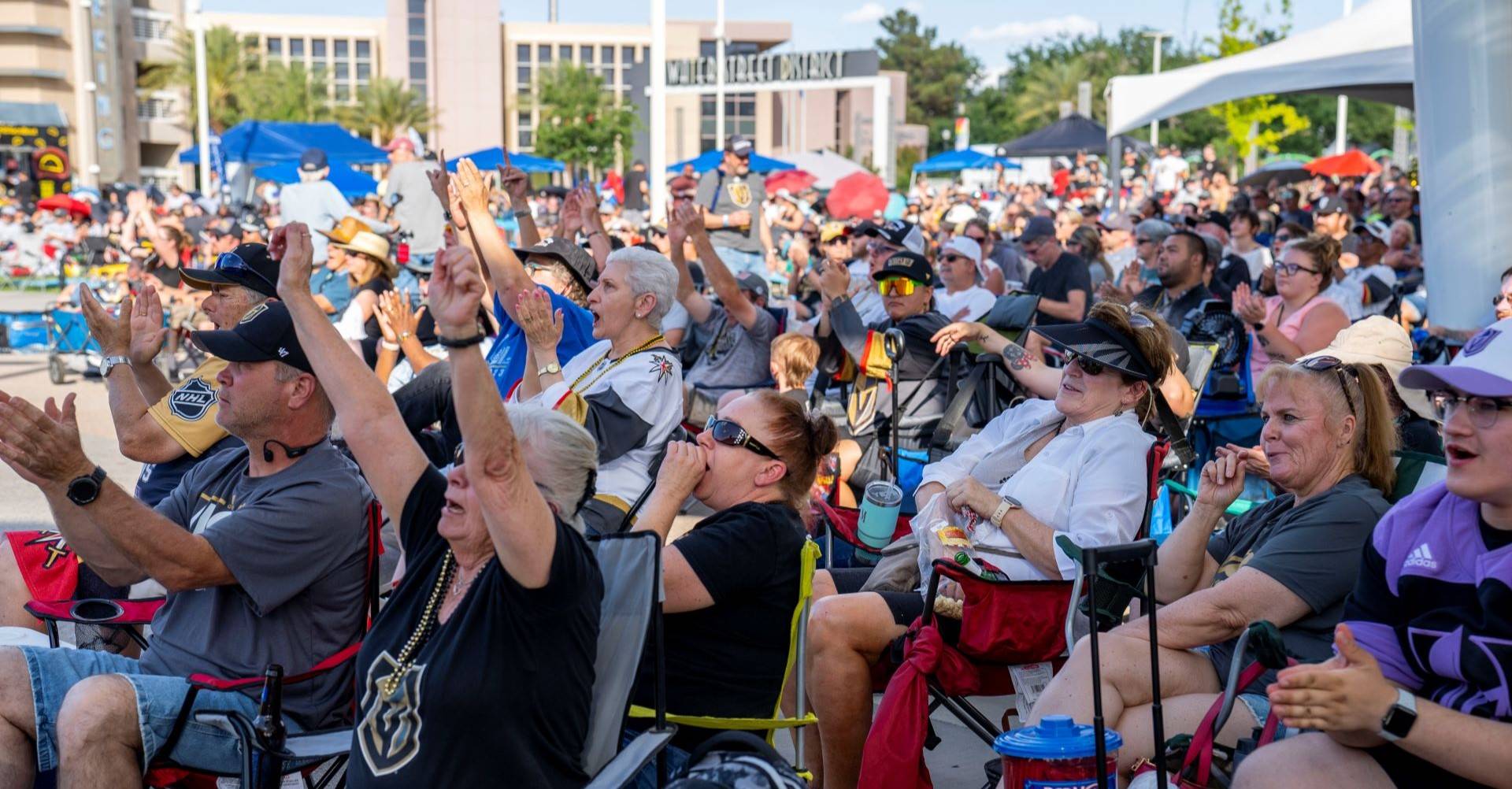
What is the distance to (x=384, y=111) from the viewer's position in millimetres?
78062

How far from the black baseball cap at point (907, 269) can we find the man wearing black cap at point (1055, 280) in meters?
2.44

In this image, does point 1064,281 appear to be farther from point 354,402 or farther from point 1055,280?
point 354,402

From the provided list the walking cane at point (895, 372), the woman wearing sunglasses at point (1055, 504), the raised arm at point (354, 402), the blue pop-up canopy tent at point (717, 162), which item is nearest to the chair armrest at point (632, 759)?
the raised arm at point (354, 402)

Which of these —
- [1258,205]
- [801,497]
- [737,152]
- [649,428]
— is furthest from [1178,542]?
[1258,205]

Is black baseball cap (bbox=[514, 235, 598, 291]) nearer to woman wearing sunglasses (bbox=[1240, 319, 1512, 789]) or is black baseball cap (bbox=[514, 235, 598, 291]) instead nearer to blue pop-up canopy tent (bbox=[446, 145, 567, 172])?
woman wearing sunglasses (bbox=[1240, 319, 1512, 789])

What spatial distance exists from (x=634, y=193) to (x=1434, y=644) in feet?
76.2

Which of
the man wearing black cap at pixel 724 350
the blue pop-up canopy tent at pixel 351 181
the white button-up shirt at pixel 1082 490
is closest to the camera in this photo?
the white button-up shirt at pixel 1082 490

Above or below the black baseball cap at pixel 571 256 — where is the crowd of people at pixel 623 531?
below

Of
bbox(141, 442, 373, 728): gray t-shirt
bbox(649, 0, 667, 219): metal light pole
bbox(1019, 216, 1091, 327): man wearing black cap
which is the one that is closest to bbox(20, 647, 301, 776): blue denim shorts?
bbox(141, 442, 373, 728): gray t-shirt

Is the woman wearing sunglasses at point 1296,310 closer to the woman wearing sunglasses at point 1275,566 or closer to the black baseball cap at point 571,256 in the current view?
the black baseball cap at point 571,256

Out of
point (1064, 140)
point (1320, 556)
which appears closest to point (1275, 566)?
point (1320, 556)

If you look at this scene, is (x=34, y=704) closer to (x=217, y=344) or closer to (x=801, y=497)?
(x=217, y=344)

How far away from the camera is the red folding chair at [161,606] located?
3.26 meters

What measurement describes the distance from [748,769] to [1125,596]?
1.01 meters
